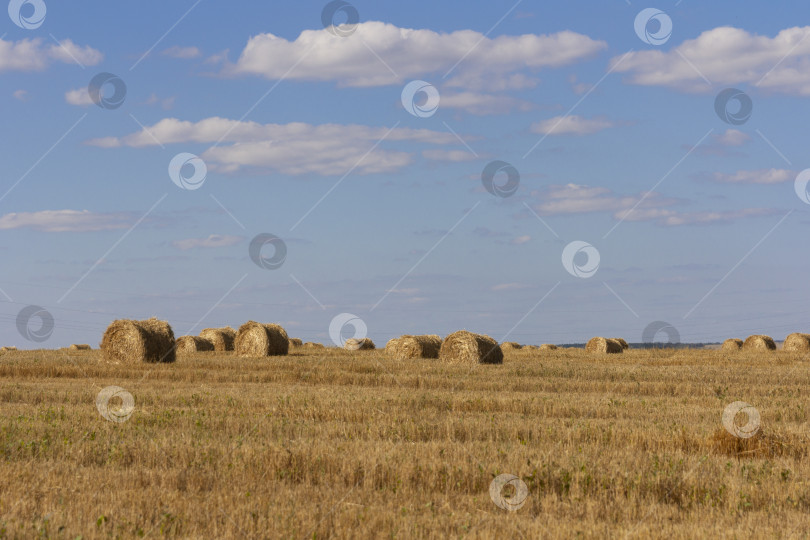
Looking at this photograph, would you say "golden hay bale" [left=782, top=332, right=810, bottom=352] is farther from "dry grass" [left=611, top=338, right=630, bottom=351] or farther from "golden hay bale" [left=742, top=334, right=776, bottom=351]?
"dry grass" [left=611, top=338, right=630, bottom=351]

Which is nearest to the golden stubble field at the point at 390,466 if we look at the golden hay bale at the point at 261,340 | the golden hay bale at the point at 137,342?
the golden hay bale at the point at 137,342

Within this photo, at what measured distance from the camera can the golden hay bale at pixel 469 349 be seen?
1143 inches

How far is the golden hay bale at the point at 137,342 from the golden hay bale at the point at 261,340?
3.78 m

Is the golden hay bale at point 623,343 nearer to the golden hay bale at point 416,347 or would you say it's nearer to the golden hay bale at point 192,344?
the golden hay bale at point 416,347

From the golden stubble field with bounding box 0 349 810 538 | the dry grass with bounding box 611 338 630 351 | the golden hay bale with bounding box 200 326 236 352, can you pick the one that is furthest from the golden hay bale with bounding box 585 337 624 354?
the golden stubble field with bounding box 0 349 810 538

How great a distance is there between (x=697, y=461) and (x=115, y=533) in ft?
23.6

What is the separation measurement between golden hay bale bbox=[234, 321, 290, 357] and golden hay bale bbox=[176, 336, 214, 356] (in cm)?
510

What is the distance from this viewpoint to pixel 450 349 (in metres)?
29.7

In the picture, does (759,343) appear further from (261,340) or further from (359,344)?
(261,340)

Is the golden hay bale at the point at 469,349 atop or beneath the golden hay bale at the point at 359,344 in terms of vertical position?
beneath

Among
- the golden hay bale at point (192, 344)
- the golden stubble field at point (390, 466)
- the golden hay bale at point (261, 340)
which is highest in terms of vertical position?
the golden hay bale at point (192, 344)

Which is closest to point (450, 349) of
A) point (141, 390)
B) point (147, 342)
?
point (147, 342)

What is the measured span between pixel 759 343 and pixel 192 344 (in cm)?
3193

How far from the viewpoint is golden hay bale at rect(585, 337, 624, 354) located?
43812 millimetres
